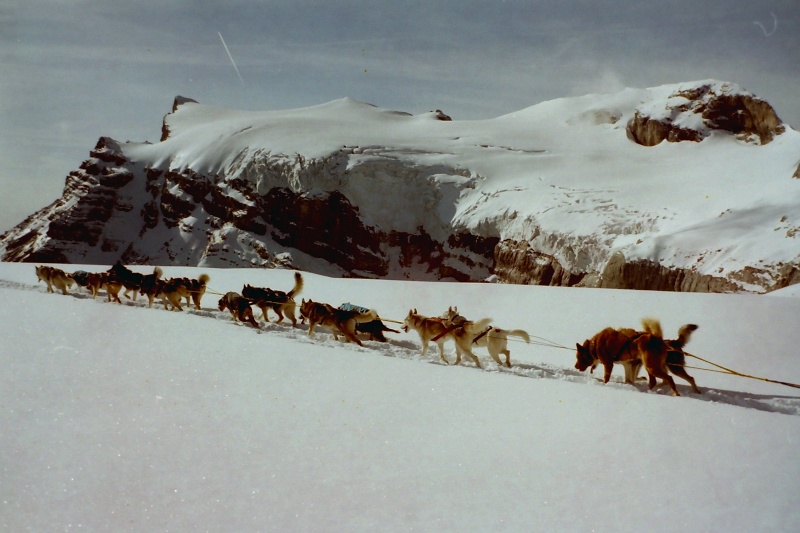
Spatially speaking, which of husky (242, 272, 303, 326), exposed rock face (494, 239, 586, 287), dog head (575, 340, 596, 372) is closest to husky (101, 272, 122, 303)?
husky (242, 272, 303, 326)

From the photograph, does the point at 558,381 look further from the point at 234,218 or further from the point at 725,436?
the point at 234,218

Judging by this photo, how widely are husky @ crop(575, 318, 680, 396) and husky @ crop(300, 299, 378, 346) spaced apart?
297 cm

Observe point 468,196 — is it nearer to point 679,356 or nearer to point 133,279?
point 133,279

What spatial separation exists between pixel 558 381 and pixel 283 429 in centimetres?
286

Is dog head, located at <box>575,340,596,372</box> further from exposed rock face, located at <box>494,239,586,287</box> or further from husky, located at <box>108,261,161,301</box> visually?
exposed rock face, located at <box>494,239,586,287</box>

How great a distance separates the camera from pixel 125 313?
9.23 m

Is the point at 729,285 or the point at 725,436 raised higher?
the point at 729,285

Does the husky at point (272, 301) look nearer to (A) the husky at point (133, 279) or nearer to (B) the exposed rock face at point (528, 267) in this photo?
(A) the husky at point (133, 279)

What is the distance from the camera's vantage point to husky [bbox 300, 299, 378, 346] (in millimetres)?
7852

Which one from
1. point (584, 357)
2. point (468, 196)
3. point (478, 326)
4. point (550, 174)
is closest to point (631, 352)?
point (584, 357)

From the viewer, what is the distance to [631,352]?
562 centimetres

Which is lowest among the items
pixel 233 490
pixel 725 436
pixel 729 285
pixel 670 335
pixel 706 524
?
pixel 233 490

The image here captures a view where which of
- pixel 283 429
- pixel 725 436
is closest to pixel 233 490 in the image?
pixel 283 429

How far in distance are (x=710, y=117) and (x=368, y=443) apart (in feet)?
155
